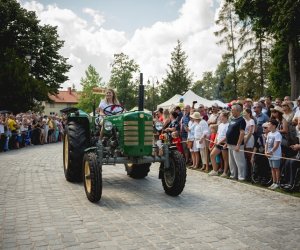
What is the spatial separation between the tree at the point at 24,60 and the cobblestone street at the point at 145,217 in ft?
69.5

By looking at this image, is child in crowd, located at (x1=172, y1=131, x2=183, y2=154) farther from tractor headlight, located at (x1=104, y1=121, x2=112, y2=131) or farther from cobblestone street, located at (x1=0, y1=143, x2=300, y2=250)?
tractor headlight, located at (x1=104, y1=121, x2=112, y2=131)

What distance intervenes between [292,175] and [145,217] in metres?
3.70

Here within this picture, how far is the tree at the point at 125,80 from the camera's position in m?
68.9

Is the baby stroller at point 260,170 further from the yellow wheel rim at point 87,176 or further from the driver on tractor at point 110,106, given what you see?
the yellow wheel rim at point 87,176

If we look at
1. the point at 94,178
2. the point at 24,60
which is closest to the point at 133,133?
the point at 94,178

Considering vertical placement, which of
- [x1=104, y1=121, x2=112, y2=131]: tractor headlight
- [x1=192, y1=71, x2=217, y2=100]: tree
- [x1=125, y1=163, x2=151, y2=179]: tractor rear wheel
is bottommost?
[x1=125, y1=163, x2=151, y2=179]: tractor rear wheel

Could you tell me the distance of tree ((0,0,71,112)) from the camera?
91.0 ft

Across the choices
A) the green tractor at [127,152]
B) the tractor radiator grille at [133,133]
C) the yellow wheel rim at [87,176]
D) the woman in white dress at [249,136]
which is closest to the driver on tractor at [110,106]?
the green tractor at [127,152]

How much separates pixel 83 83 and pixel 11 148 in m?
54.3

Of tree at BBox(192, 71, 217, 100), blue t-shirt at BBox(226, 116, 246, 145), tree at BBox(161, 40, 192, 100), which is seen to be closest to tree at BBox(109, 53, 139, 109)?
tree at BBox(161, 40, 192, 100)

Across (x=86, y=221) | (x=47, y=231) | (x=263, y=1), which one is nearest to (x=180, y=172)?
(x=86, y=221)

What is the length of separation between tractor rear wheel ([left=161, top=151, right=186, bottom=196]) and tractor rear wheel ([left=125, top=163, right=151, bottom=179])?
5.65 ft

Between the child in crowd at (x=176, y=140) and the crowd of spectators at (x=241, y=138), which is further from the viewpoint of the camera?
the child in crowd at (x=176, y=140)

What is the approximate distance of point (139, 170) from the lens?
8898mm
